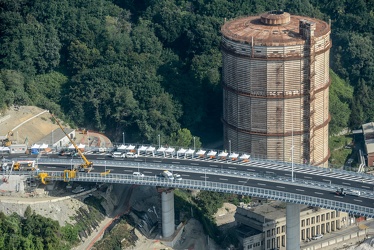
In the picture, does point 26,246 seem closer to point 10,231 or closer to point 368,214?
point 10,231

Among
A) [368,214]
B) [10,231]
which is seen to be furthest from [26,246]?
[368,214]
